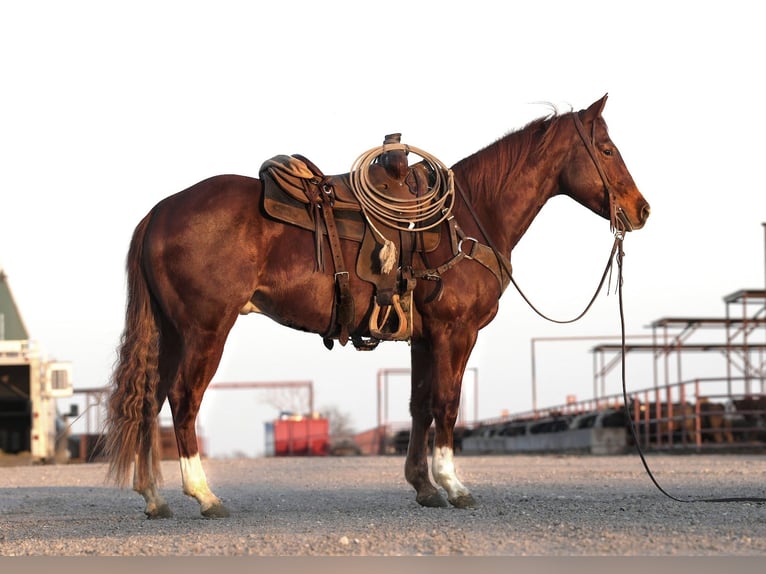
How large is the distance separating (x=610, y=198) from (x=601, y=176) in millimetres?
185

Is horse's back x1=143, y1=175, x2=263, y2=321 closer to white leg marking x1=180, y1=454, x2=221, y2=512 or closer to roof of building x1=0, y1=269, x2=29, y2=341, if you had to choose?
white leg marking x1=180, y1=454, x2=221, y2=512

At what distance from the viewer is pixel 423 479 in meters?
9.04

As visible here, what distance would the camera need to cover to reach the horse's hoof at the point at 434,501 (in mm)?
8844

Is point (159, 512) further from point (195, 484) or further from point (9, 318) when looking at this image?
point (9, 318)

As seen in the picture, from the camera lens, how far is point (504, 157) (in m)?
9.59

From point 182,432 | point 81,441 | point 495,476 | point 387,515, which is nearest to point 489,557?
point 387,515

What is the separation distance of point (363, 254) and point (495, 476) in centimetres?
662

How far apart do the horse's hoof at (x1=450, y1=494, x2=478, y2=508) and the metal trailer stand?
1806 centimetres

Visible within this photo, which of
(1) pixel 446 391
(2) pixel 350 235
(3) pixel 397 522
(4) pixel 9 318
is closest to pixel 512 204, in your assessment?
(2) pixel 350 235

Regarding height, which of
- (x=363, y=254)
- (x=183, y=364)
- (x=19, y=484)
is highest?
(x=363, y=254)

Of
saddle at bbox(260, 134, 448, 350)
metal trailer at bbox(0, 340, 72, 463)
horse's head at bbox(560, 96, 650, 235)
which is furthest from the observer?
metal trailer at bbox(0, 340, 72, 463)

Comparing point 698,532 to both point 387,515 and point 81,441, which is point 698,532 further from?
point 81,441

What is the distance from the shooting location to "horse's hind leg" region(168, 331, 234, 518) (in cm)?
814

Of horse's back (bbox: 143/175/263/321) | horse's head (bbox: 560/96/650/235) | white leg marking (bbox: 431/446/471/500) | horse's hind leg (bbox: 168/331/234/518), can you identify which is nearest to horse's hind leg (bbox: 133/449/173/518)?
horse's hind leg (bbox: 168/331/234/518)
